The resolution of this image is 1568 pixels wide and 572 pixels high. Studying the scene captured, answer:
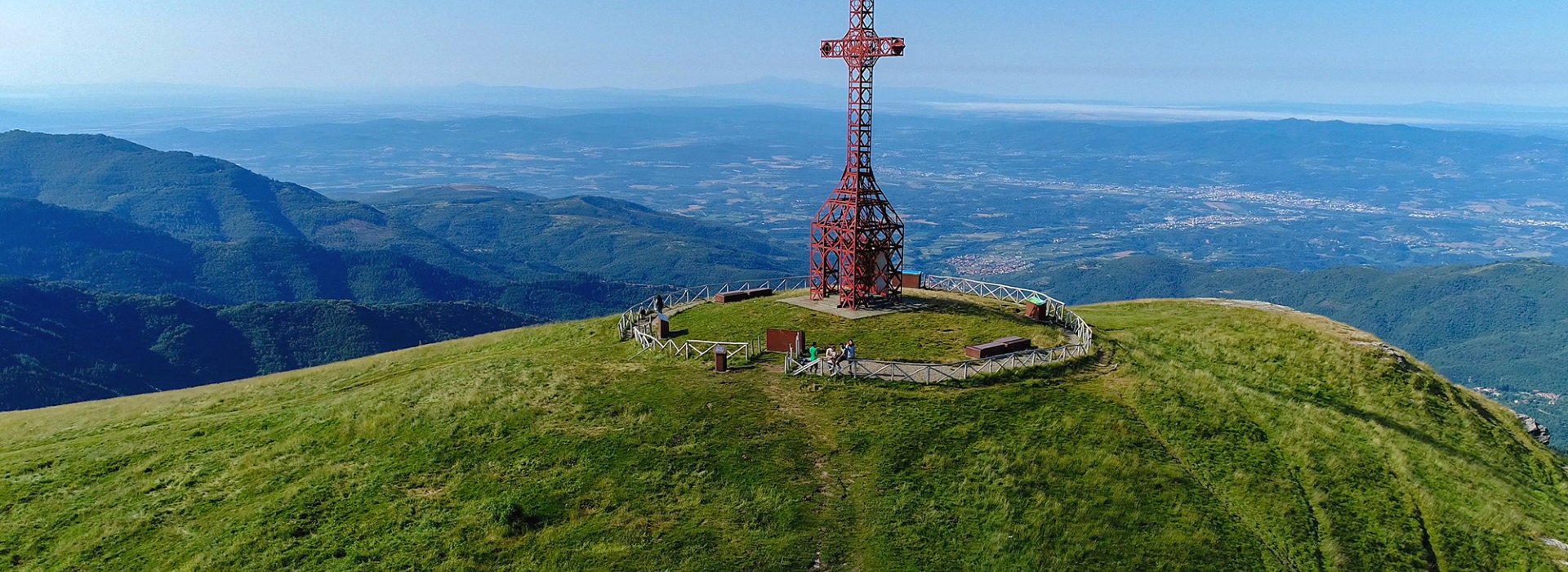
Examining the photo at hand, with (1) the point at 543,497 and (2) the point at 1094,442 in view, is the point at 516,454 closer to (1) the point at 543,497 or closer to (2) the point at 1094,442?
(1) the point at 543,497

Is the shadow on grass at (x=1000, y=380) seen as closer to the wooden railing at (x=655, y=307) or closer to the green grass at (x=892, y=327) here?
the green grass at (x=892, y=327)

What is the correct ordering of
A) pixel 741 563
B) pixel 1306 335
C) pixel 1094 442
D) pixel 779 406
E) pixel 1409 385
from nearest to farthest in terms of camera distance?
pixel 741 563, pixel 1094 442, pixel 779 406, pixel 1409 385, pixel 1306 335

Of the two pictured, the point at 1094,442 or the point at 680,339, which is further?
the point at 680,339

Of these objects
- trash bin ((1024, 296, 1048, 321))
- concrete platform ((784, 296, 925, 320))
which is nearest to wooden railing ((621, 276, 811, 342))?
concrete platform ((784, 296, 925, 320))

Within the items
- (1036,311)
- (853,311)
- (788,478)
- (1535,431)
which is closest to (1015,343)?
(1036,311)

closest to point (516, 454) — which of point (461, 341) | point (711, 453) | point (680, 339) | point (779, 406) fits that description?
point (711, 453)

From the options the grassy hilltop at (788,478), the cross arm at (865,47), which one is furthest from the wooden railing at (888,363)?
the cross arm at (865,47)

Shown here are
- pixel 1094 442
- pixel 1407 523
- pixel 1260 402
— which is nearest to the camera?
pixel 1407 523

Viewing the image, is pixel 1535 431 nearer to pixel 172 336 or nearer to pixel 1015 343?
pixel 1015 343
